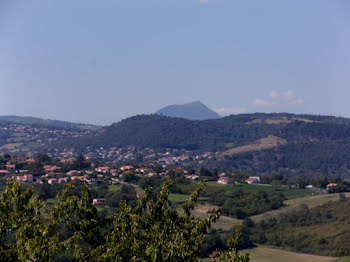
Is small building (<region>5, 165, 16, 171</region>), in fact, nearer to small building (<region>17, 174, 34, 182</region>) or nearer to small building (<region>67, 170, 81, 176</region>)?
small building (<region>17, 174, 34, 182</region>)

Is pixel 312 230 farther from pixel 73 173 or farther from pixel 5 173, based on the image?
pixel 5 173

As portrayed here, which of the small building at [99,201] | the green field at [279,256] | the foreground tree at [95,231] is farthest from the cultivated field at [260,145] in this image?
the foreground tree at [95,231]

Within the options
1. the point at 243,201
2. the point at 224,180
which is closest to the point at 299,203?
the point at 243,201

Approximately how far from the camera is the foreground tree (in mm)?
9539

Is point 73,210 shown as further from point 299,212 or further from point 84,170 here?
point 84,170

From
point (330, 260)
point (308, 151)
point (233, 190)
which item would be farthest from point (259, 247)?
point (308, 151)

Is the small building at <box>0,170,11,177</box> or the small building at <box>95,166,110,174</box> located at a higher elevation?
the small building at <box>95,166,110,174</box>

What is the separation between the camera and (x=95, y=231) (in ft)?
37.8

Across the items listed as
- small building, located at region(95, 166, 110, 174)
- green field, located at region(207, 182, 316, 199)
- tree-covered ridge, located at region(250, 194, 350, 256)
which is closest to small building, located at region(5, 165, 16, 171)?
small building, located at region(95, 166, 110, 174)

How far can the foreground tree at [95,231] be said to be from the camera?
9.54 m

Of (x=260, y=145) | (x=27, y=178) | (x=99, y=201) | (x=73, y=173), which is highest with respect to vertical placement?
(x=260, y=145)

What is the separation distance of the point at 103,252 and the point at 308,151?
579 feet

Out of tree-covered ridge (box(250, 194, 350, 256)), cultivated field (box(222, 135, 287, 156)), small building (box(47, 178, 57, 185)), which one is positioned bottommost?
tree-covered ridge (box(250, 194, 350, 256))

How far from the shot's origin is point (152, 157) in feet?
627
